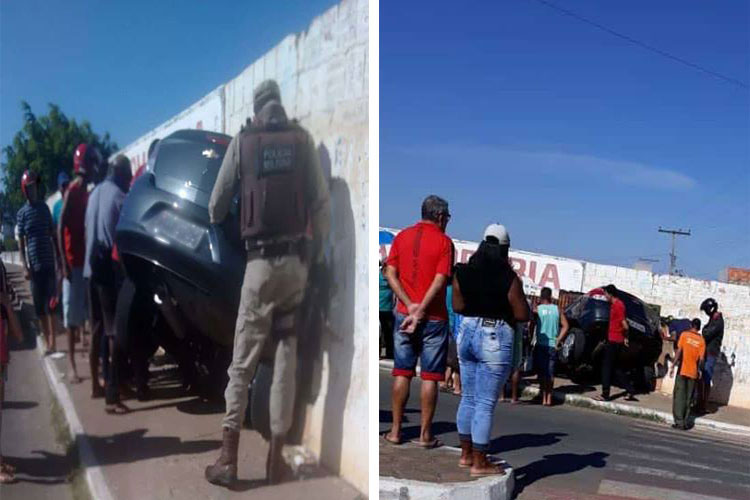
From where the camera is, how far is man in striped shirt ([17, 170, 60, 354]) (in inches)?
71.4

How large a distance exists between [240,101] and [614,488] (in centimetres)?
439

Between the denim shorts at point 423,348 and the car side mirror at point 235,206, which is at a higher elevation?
the car side mirror at point 235,206

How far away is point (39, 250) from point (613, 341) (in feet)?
27.1

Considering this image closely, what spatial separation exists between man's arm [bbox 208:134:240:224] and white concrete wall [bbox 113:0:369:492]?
0.05 meters

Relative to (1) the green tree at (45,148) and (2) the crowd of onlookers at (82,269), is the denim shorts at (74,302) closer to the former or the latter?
(2) the crowd of onlookers at (82,269)

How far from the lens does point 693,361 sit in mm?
8992

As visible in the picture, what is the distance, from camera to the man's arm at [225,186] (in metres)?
1.81

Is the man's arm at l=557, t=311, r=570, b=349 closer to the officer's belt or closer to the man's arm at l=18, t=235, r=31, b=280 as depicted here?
the officer's belt

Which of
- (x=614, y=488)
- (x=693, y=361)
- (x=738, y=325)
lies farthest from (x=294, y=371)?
(x=738, y=325)

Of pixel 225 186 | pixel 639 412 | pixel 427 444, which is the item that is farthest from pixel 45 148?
pixel 639 412

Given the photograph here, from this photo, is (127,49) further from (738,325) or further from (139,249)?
(738,325)

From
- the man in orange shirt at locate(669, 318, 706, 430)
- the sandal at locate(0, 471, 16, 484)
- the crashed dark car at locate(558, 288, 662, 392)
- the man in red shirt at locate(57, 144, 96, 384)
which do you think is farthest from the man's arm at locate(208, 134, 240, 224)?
the crashed dark car at locate(558, 288, 662, 392)

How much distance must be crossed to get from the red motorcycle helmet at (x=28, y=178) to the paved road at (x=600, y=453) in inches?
123

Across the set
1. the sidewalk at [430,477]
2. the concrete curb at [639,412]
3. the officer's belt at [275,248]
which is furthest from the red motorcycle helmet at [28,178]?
the concrete curb at [639,412]
